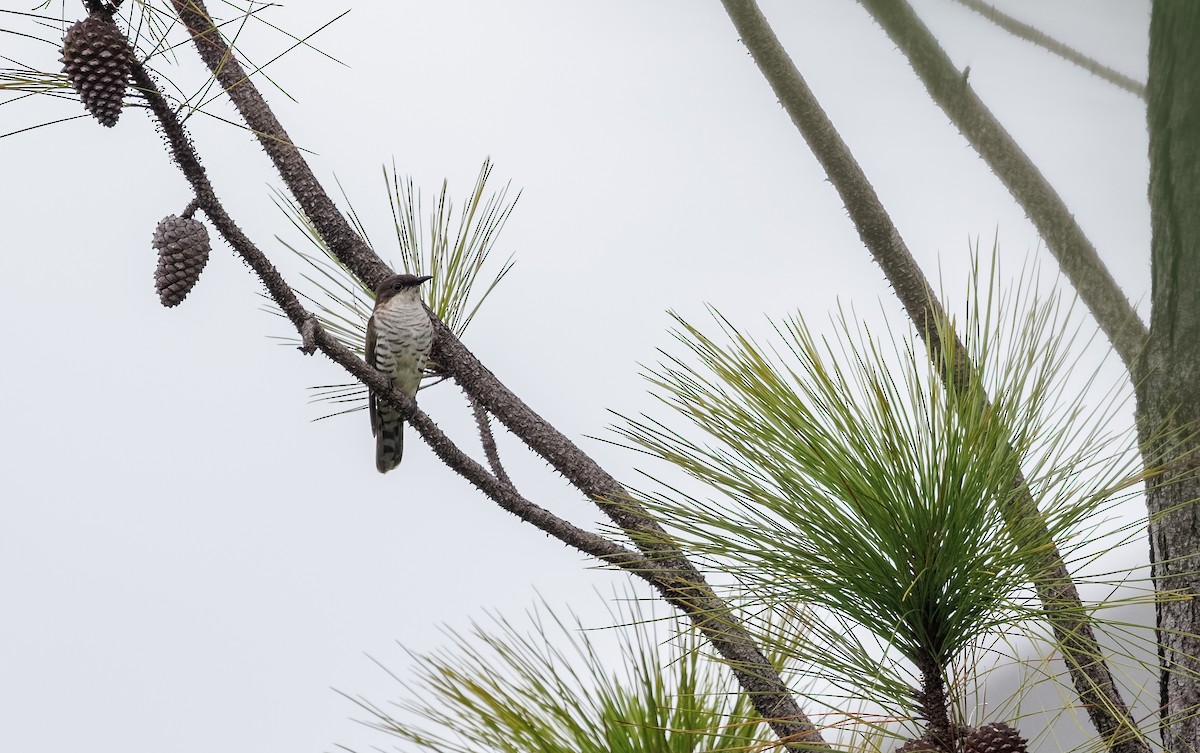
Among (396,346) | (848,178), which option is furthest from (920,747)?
(396,346)

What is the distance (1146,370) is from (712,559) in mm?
408

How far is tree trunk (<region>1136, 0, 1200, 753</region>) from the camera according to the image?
2.42ft

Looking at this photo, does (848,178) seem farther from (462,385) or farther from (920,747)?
(920,747)

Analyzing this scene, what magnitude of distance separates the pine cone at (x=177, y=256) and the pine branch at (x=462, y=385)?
2cm

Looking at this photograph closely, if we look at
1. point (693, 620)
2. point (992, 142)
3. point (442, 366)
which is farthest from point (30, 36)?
point (992, 142)

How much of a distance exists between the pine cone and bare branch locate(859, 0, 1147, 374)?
57 centimetres

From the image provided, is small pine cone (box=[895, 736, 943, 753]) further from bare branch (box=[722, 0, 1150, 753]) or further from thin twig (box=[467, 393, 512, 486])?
thin twig (box=[467, 393, 512, 486])

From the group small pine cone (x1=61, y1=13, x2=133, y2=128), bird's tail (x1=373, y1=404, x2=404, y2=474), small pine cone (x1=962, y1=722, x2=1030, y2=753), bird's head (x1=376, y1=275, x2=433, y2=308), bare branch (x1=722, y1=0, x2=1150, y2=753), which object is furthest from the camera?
bird's tail (x1=373, y1=404, x2=404, y2=474)

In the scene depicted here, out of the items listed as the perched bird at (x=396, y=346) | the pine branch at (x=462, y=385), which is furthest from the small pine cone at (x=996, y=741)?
the perched bird at (x=396, y=346)

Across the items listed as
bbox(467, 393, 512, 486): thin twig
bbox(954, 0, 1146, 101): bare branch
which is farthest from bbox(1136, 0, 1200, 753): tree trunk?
bbox(467, 393, 512, 486): thin twig

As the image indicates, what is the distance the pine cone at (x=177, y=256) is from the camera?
0.75 m

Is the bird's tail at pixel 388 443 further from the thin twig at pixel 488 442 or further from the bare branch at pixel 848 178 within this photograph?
the bare branch at pixel 848 178

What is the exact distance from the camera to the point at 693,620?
0.83 m

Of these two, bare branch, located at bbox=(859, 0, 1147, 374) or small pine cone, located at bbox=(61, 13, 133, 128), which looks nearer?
small pine cone, located at bbox=(61, 13, 133, 128)
